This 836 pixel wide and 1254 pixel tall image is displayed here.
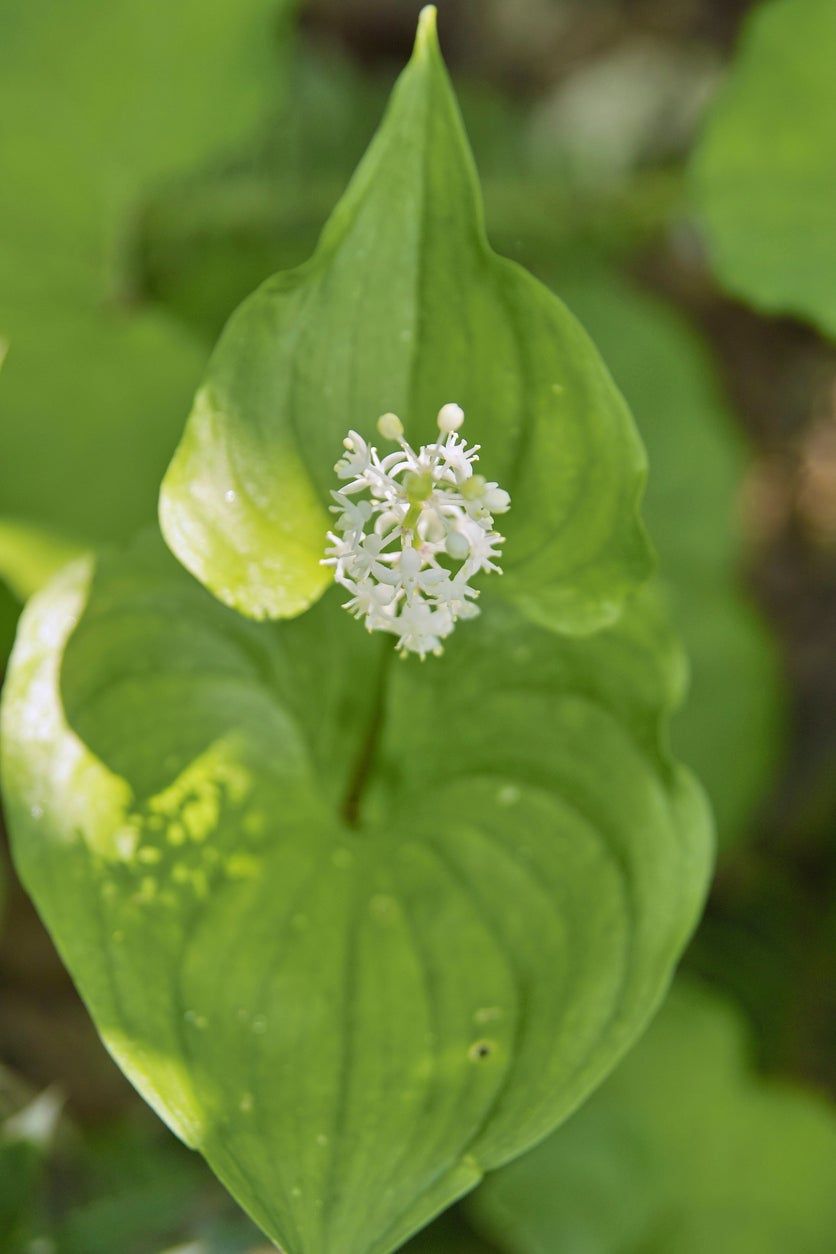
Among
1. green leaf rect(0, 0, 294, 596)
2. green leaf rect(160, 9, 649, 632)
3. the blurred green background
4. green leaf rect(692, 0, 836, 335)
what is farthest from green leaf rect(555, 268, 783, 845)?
green leaf rect(160, 9, 649, 632)

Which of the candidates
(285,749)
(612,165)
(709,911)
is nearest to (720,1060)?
(709,911)

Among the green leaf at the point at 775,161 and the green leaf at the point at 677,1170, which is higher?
the green leaf at the point at 775,161

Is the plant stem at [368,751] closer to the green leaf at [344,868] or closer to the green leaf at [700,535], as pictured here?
the green leaf at [344,868]

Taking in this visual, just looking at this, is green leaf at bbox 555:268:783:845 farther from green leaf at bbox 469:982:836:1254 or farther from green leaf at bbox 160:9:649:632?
green leaf at bbox 160:9:649:632

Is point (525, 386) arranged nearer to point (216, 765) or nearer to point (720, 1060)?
point (216, 765)

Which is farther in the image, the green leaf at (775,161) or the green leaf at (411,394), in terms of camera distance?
the green leaf at (775,161)

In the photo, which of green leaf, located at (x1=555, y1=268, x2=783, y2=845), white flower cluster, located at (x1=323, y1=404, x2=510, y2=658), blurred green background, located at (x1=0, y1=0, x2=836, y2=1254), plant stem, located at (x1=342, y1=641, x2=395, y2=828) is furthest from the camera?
green leaf, located at (x1=555, y1=268, x2=783, y2=845)

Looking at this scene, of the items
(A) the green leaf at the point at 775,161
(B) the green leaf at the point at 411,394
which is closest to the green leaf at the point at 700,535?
(A) the green leaf at the point at 775,161
